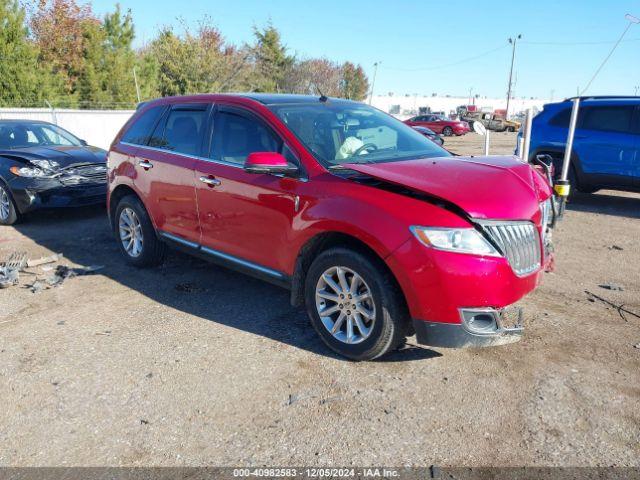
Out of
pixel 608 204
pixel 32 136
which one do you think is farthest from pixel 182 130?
pixel 608 204

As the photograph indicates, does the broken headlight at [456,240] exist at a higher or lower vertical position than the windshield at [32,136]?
lower

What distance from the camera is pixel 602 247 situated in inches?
271

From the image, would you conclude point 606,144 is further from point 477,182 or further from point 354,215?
point 354,215

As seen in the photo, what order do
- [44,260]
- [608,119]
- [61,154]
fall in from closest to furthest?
[44,260] < [61,154] < [608,119]

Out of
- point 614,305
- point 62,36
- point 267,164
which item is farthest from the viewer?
point 62,36

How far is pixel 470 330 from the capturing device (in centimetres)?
336

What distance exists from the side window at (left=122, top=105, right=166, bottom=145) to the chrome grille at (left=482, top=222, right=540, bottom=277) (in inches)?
148

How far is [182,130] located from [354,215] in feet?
8.13

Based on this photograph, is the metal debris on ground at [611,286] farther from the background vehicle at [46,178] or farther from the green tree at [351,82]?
the green tree at [351,82]

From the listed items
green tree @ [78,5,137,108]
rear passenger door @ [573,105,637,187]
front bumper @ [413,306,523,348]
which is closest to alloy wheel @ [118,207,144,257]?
front bumper @ [413,306,523,348]

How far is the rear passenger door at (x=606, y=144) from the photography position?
8891mm

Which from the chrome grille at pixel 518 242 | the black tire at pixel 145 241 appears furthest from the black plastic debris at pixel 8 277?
the chrome grille at pixel 518 242

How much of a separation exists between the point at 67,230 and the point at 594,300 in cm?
680

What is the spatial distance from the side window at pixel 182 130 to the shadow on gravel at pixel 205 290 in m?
1.34
